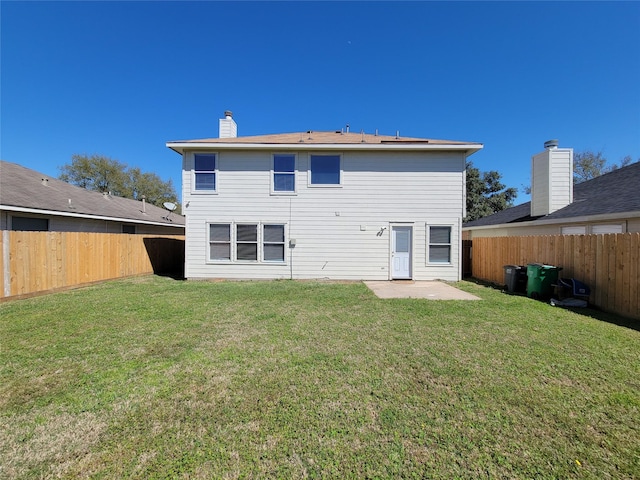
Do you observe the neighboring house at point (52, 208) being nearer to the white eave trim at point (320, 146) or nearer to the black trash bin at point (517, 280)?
the white eave trim at point (320, 146)

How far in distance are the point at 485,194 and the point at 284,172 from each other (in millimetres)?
27404

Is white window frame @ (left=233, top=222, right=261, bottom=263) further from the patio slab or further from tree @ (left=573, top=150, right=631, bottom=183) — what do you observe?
tree @ (left=573, top=150, right=631, bottom=183)

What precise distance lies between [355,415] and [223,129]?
460 inches

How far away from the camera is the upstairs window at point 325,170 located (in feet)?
32.2

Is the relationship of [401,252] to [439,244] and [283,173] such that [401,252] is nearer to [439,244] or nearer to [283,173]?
[439,244]

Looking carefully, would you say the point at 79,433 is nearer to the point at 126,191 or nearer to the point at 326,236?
the point at 326,236

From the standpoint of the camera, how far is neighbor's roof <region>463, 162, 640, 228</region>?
7.86 metres

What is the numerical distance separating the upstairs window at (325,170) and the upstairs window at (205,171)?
12.2ft

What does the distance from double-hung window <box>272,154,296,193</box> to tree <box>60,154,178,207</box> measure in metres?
28.7

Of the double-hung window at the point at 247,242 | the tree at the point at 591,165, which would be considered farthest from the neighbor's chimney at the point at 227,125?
the tree at the point at 591,165

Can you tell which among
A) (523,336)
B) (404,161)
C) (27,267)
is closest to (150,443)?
(523,336)

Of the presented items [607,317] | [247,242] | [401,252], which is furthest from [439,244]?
[247,242]

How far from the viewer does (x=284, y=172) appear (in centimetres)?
980

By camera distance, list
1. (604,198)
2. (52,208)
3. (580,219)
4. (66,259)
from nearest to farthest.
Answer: (66,259) < (580,219) < (604,198) < (52,208)
